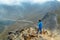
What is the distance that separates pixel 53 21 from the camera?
4528cm

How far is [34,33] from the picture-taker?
112 feet

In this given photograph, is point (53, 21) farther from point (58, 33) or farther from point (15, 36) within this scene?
point (15, 36)

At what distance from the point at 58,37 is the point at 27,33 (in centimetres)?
502

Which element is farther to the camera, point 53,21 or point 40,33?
point 53,21

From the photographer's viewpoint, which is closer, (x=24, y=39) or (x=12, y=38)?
(x=24, y=39)

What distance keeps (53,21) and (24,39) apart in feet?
42.2

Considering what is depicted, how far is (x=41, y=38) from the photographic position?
32.4 meters

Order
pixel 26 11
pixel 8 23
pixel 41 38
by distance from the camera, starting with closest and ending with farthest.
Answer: pixel 41 38 < pixel 8 23 < pixel 26 11

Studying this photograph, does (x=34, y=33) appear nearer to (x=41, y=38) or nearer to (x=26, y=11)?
(x=41, y=38)

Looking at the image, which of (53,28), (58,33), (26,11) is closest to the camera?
(58,33)

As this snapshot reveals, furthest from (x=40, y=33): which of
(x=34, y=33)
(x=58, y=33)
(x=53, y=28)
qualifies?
(x=53, y=28)

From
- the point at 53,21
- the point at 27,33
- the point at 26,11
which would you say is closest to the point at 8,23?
the point at 26,11

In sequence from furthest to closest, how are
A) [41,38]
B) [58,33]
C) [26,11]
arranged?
[26,11] < [58,33] < [41,38]

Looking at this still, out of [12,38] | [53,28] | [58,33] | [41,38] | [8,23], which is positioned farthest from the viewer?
[8,23]
